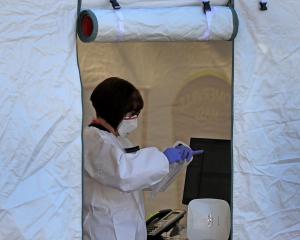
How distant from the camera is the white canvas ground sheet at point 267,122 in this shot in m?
3.17

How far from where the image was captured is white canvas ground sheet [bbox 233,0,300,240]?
3174mm

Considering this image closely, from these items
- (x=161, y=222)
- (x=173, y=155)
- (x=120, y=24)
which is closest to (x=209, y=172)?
(x=161, y=222)

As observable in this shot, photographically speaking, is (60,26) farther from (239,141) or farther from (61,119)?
(239,141)

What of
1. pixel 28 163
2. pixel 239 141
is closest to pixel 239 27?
pixel 239 141

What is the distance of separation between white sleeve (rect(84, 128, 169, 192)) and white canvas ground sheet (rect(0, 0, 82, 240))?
0.25 m

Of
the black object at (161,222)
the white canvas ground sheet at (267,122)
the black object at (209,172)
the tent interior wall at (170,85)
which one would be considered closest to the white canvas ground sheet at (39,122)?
the white canvas ground sheet at (267,122)

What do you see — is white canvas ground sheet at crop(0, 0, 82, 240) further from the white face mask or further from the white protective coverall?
the white face mask

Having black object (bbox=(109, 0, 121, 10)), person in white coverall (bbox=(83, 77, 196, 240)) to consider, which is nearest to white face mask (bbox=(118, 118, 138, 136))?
person in white coverall (bbox=(83, 77, 196, 240))

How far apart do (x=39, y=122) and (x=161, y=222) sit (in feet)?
4.75

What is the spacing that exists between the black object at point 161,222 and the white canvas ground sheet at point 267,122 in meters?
0.77

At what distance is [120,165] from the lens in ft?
10.00

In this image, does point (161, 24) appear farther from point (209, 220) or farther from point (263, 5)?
point (209, 220)

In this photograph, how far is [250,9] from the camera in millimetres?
3156

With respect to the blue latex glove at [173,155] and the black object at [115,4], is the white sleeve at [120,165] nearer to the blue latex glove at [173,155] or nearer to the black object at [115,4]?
Result: the blue latex glove at [173,155]
